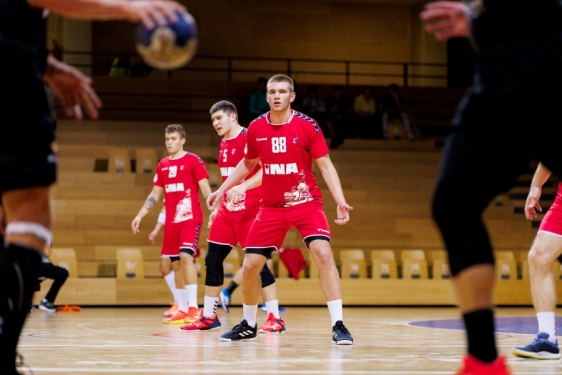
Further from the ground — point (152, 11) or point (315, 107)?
point (315, 107)

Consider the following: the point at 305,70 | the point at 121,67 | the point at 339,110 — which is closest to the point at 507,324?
the point at 339,110

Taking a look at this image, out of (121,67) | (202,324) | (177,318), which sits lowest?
(177,318)

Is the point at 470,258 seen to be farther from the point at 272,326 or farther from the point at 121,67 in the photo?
the point at 121,67

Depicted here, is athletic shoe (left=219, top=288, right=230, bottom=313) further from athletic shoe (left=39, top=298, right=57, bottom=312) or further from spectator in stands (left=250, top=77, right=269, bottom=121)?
spectator in stands (left=250, top=77, right=269, bottom=121)

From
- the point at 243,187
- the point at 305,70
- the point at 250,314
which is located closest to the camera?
the point at 250,314

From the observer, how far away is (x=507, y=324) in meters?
9.22

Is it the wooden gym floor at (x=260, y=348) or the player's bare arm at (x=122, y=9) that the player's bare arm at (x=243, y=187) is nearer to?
the wooden gym floor at (x=260, y=348)

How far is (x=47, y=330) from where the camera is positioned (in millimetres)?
8094

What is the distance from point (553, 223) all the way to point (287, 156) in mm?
2333

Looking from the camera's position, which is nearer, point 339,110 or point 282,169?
point 282,169

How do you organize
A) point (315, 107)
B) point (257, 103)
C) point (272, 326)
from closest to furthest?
point (272, 326) < point (257, 103) < point (315, 107)

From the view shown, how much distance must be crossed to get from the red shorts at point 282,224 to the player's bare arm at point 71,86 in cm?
311

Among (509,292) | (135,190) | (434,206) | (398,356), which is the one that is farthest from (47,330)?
(509,292)

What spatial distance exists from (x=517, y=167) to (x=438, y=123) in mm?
17796
